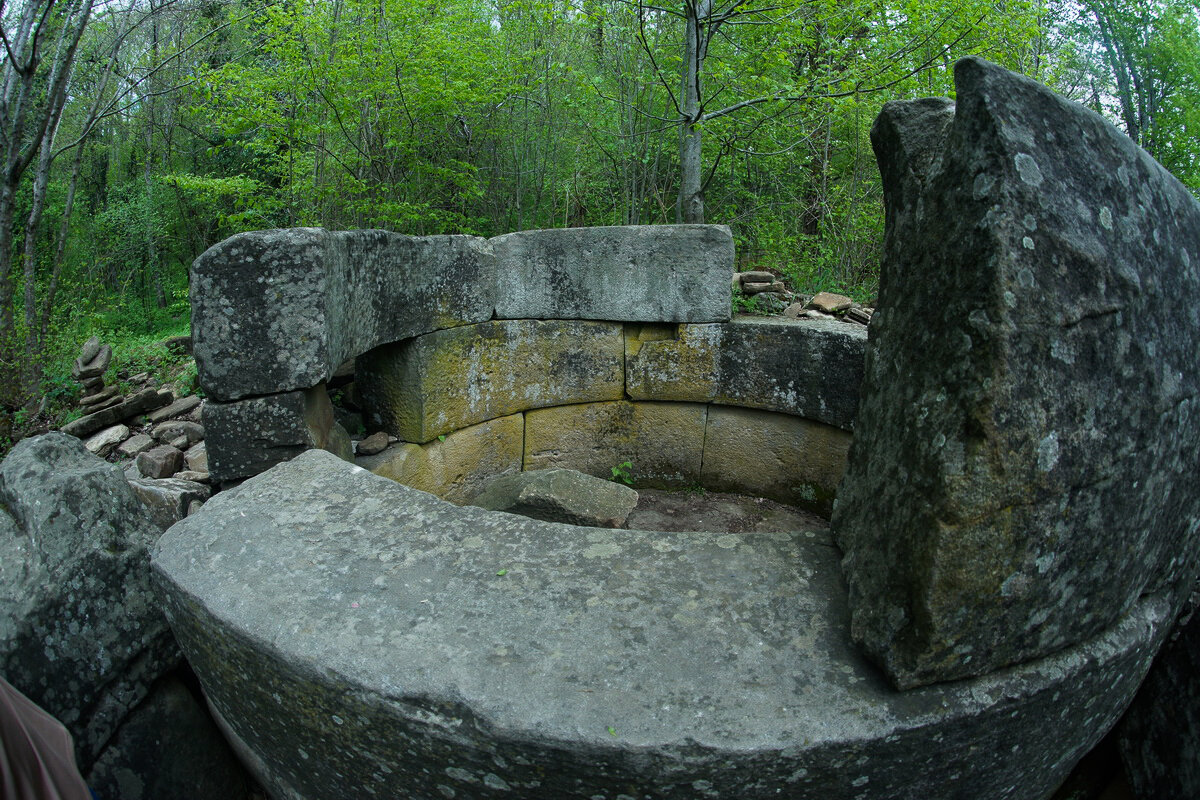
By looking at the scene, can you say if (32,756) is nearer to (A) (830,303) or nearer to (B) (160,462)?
(B) (160,462)

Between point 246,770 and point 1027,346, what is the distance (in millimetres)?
2187

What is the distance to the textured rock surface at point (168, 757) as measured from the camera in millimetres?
1780

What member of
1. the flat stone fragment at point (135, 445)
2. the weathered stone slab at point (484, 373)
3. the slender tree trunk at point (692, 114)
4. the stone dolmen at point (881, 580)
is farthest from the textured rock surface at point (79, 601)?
the slender tree trunk at point (692, 114)

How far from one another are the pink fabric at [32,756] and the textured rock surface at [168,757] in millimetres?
548

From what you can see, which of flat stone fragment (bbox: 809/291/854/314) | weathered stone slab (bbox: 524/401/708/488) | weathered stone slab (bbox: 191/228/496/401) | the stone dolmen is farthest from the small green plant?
the stone dolmen

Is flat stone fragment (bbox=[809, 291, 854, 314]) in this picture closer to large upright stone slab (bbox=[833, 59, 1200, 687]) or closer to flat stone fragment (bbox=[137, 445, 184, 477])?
large upright stone slab (bbox=[833, 59, 1200, 687])

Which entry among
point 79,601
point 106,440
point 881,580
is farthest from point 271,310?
point 881,580

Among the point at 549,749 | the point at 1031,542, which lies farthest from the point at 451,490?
the point at 1031,542

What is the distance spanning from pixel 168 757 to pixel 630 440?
2.79 meters

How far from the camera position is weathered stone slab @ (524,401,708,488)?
13.5ft

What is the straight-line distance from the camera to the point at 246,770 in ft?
6.59

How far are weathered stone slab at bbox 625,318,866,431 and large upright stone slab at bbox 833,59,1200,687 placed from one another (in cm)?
219

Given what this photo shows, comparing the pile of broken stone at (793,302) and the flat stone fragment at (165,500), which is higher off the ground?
the pile of broken stone at (793,302)

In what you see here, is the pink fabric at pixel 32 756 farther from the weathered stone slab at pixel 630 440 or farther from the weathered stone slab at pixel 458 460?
the weathered stone slab at pixel 630 440
